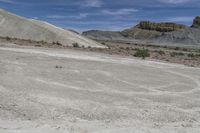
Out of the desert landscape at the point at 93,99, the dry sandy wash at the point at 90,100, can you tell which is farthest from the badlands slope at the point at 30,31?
the dry sandy wash at the point at 90,100

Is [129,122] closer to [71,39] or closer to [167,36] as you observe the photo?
[71,39]

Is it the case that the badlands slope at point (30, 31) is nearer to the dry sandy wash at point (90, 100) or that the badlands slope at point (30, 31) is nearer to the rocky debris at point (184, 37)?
the dry sandy wash at point (90, 100)

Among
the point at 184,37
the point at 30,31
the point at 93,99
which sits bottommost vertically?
the point at 184,37

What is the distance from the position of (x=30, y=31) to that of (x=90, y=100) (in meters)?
38.0

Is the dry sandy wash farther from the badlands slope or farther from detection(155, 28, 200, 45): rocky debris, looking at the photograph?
detection(155, 28, 200, 45): rocky debris

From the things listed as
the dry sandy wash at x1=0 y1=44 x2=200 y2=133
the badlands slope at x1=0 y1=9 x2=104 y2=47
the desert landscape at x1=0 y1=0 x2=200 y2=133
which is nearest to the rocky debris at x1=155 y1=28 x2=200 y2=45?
the badlands slope at x1=0 y1=9 x2=104 y2=47

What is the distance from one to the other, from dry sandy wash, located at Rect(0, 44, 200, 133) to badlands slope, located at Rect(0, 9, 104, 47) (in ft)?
94.3

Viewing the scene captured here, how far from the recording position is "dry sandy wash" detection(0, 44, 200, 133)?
37.1ft

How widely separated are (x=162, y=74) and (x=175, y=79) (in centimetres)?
174

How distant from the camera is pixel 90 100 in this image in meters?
14.4

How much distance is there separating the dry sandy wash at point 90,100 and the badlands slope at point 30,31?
94.3 ft

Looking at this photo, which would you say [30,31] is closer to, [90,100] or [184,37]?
[90,100]

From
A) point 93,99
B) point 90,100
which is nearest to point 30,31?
point 93,99

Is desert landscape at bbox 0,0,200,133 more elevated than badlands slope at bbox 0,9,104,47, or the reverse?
badlands slope at bbox 0,9,104,47
